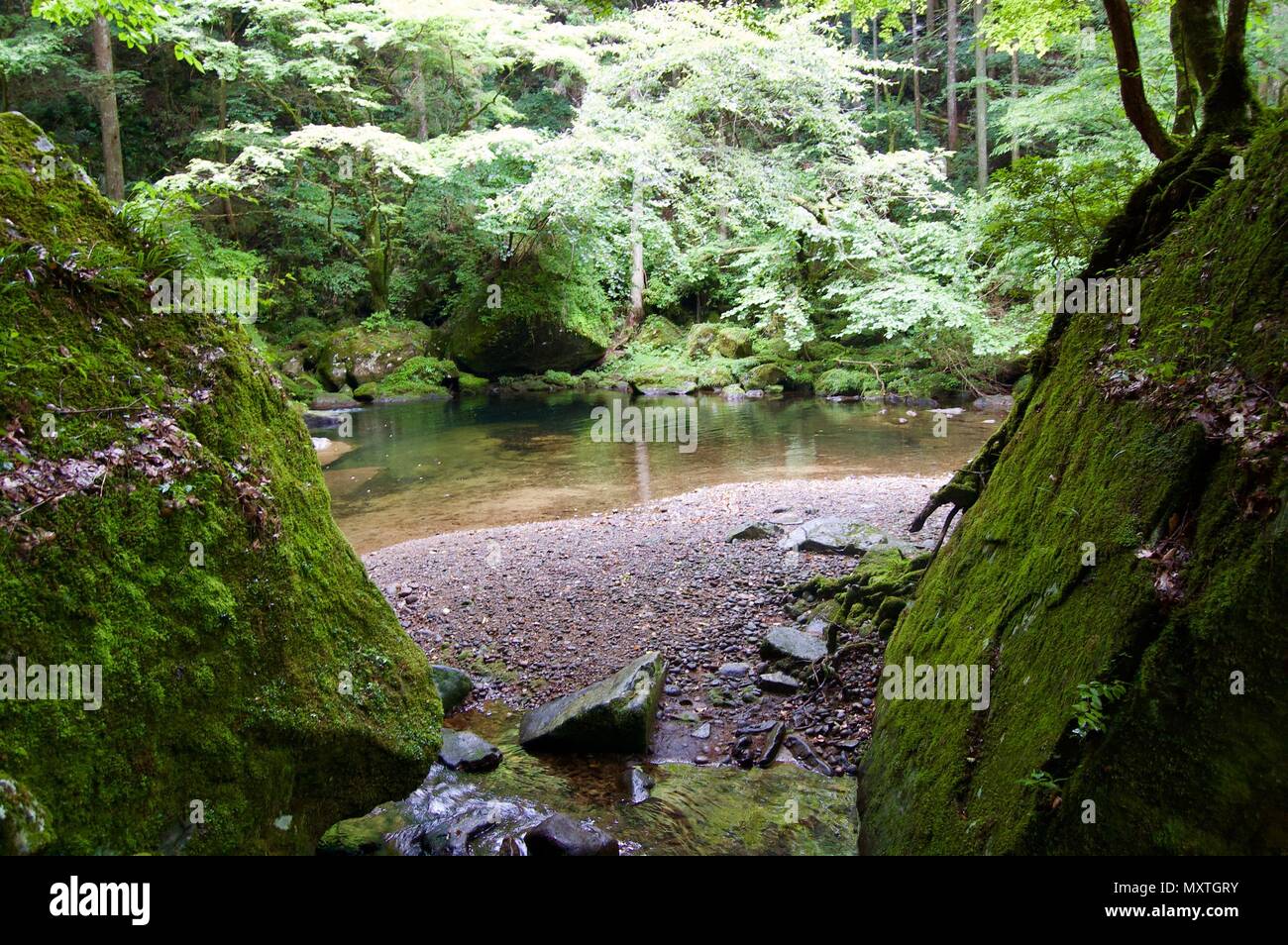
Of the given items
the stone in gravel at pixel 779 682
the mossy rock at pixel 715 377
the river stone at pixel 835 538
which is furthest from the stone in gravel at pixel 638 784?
the mossy rock at pixel 715 377

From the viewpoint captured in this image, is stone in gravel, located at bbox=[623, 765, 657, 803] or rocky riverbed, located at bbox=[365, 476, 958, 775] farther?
rocky riverbed, located at bbox=[365, 476, 958, 775]

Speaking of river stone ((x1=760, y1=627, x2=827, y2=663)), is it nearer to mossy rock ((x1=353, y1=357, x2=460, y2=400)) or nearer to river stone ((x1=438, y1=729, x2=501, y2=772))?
river stone ((x1=438, y1=729, x2=501, y2=772))

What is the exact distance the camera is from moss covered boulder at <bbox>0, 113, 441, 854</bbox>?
2.20m

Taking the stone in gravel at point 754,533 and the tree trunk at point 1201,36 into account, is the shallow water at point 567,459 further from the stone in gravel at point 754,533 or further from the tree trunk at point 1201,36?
the tree trunk at point 1201,36

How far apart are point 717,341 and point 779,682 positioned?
2169cm

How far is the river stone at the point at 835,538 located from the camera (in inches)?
303

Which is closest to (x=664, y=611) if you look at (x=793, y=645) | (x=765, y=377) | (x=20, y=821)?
(x=793, y=645)

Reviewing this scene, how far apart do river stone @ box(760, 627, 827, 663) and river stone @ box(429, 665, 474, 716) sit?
7.66 feet

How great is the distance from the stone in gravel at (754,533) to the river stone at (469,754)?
449 cm

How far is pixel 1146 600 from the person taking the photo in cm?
219

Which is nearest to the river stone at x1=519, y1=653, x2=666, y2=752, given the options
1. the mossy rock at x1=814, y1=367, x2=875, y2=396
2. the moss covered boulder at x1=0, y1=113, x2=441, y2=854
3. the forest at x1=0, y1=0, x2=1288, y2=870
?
the forest at x1=0, y1=0, x2=1288, y2=870

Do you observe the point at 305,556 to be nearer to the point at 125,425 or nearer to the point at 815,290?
the point at 125,425
